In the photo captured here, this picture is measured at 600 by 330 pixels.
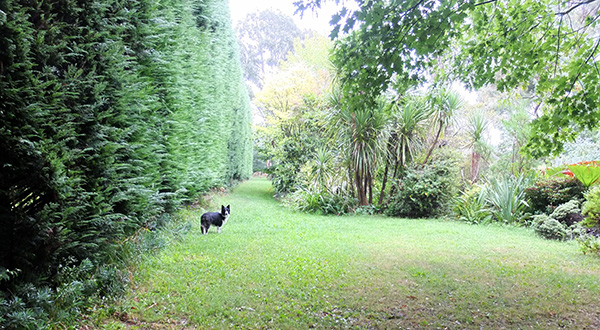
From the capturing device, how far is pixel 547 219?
667 cm

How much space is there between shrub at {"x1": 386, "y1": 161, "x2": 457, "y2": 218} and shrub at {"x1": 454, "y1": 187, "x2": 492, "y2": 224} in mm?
348

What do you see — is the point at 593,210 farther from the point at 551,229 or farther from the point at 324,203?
the point at 324,203

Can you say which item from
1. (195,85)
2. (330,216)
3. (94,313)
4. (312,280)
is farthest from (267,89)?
(94,313)

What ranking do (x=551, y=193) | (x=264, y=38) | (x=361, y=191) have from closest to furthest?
(x=551, y=193) < (x=361, y=191) < (x=264, y=38)

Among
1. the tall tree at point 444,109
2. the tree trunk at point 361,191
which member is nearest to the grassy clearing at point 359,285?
the tree trunk at point 361,191

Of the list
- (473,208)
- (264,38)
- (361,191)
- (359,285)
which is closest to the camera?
(359,285)

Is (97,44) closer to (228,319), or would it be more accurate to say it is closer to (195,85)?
(228,319)

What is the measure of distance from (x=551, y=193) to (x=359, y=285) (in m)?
6.43

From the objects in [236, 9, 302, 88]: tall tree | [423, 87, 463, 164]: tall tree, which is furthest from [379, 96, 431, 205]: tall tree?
[236, 9, 302, 88]: tall tree

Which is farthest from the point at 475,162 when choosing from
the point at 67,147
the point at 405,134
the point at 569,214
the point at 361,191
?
the point at 67,147

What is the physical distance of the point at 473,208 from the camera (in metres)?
8.52

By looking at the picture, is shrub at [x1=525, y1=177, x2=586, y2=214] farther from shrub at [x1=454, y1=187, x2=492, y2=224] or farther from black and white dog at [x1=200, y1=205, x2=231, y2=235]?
black and white dog at [x1=200, y1=205, x2=231, y2=235]

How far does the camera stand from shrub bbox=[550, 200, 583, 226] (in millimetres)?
6668

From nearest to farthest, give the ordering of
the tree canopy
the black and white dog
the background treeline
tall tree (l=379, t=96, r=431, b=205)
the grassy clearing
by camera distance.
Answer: the background treeline
the grassy clearing
the tree canopy
the black and white dog
tall tree (l=379, t=96, r=431, b=205)
